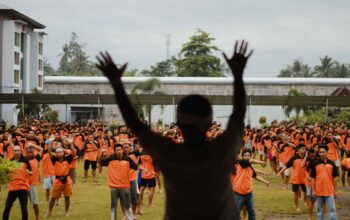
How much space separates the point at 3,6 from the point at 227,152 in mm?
55678

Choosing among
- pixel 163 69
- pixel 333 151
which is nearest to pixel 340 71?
pixel 163 69

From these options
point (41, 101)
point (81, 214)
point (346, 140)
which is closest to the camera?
point (81, 214)

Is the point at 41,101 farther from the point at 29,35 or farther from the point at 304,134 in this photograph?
the point at 29,35

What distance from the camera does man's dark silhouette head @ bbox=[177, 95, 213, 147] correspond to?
2.94 metres

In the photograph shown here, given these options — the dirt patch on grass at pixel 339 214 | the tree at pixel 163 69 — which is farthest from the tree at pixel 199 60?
the dirt patch on grass at pixel 339 214

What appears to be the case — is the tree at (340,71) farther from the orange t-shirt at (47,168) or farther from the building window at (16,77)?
the orange t-shirt at (47,168)

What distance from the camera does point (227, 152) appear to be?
2934 mm

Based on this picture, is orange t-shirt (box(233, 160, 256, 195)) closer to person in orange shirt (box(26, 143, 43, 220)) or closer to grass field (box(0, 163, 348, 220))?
grass field (box(0, 163, 348, 220))

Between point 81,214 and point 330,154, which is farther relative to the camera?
point 330,154

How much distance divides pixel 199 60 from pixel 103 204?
182 feet

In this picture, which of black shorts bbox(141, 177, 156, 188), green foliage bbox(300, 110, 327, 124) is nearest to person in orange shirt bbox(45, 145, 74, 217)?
black shorts bbox(141, 177, 156, 188)

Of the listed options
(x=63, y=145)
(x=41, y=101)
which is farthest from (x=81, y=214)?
(x=41, y=101)

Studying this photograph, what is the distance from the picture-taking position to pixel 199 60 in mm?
71312

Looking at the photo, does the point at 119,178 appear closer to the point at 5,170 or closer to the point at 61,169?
the point at 61,169
